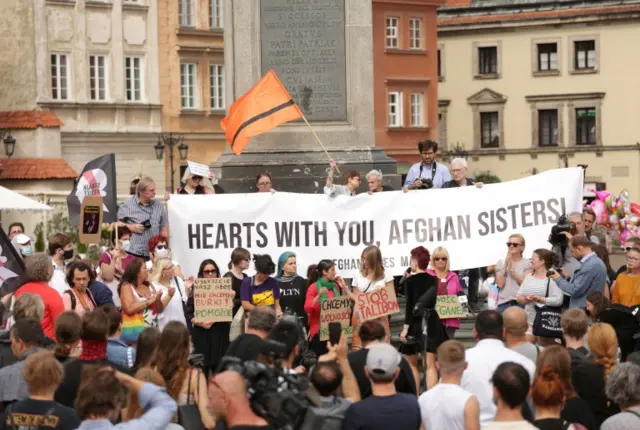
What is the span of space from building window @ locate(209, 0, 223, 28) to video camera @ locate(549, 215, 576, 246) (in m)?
51.3

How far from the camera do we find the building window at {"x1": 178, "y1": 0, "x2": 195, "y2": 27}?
2645 inches

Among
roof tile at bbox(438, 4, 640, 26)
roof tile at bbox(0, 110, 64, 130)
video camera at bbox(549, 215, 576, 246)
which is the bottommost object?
video camera at bbox(549, 215, 576, 246)

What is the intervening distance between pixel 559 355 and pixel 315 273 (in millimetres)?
6246

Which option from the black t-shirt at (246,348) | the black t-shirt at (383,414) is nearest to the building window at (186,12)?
the black t-shirt at (246,348)

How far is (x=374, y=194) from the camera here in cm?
1878

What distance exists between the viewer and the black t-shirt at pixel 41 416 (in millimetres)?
10258

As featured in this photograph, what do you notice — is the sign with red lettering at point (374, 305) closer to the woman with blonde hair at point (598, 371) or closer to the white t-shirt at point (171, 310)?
the white t-shirt at point (171, 310)

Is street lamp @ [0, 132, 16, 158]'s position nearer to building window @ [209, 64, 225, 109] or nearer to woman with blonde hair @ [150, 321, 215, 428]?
building window @ [209, 64, 225, 109]

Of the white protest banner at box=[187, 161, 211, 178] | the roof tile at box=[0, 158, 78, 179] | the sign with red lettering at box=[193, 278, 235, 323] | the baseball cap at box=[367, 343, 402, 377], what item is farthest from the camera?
the roof tile at box=[0, 158, 78, 179]

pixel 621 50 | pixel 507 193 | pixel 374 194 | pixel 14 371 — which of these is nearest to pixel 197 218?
pixel 374 194

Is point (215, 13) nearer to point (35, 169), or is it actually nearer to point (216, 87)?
point (216, 87)

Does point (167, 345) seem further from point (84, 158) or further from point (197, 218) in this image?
point (84, 158)

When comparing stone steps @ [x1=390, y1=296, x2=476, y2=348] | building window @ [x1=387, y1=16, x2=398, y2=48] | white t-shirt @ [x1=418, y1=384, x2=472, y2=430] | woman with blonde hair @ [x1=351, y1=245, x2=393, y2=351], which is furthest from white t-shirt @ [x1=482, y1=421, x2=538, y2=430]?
building window @ [x1=387, y1=16, x2=398, y2=48]

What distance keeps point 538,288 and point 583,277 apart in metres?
0.42
